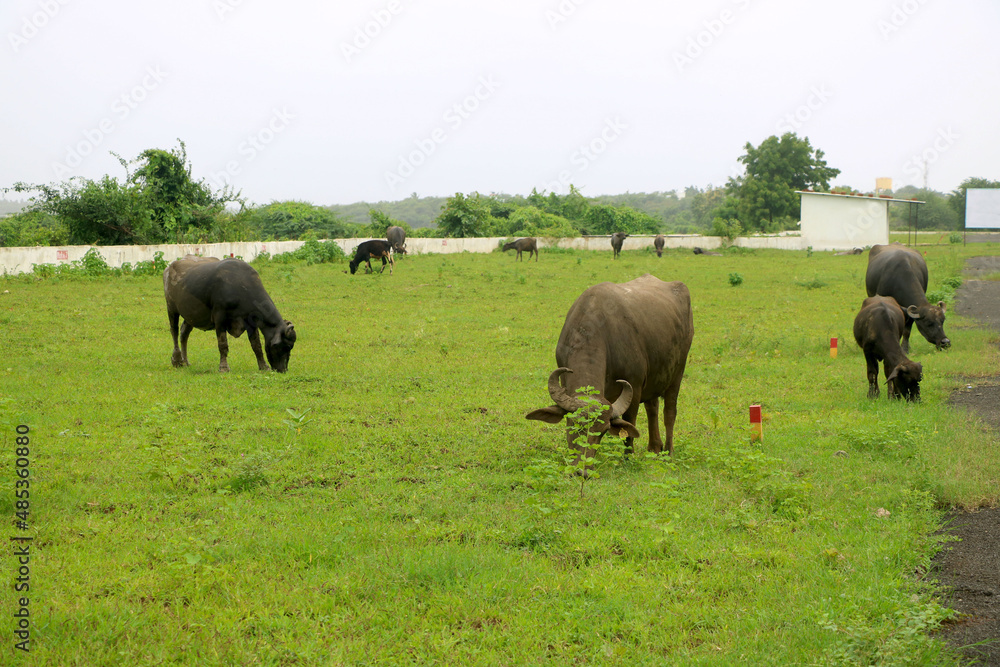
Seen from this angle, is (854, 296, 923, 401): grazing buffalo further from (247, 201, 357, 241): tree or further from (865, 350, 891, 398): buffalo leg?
(247, 201, 357, 241): tree

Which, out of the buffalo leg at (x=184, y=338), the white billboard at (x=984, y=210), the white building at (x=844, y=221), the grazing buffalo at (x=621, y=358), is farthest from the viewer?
the white building at (x=844, y=221)

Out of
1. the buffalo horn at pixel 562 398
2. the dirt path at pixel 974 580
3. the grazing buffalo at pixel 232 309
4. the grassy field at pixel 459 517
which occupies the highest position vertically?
the grazing buffalo at pixel 232 309

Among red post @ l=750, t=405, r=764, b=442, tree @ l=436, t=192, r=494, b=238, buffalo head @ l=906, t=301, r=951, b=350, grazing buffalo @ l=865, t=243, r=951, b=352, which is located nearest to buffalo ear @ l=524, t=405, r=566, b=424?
red post @ l=750, t=405, r=764, b=442

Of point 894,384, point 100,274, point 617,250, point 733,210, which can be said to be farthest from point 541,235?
point 894,384

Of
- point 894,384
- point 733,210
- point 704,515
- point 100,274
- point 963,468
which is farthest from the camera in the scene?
point 733,210

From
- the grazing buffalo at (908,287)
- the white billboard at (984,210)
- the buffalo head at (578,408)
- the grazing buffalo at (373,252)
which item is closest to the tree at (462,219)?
the grazing buffalo at (373,252)

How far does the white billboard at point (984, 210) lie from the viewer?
51.8 m

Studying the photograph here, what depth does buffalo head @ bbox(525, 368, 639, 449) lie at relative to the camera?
690 centimetres

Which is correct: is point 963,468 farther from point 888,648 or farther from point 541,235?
point 541,235

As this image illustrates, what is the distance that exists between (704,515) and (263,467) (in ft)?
12.6

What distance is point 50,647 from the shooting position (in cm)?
416

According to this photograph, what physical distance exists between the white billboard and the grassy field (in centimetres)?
4587

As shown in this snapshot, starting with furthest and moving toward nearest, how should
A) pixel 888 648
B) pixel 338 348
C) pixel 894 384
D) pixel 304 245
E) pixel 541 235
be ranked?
1. pixel 541 235
2. pixel 304 245
3. pixel 338 348
4. pixel 894 384
5. pixel 888 648

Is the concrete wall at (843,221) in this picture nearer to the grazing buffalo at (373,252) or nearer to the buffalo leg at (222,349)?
the grazing buffalo at (373,252)
